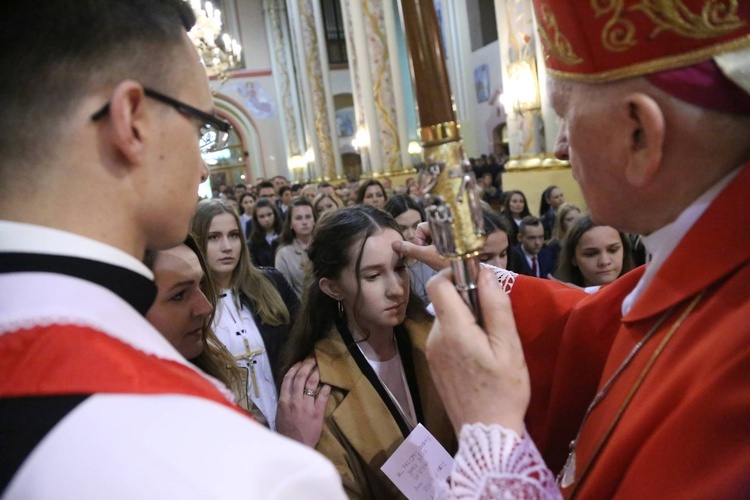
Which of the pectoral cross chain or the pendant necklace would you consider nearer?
the pendant necklace

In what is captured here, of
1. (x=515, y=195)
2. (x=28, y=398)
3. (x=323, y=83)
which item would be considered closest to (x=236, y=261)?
(x=28, y=398)

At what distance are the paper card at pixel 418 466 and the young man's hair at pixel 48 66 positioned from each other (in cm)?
116

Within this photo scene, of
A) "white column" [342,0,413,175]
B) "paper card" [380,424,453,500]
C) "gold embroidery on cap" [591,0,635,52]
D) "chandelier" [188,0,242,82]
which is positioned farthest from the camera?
"white column" [342,0,413,175]

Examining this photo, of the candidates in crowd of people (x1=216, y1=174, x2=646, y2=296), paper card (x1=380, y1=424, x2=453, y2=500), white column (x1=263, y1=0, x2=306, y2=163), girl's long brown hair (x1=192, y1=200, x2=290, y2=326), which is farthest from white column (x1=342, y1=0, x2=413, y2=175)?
paper card (x1=380, y1=424, x2=453, y2=500)

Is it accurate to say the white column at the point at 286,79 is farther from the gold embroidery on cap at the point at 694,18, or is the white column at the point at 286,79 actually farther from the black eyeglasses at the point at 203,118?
the gold embroidery on cap at the point at 694,18

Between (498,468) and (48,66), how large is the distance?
0.88 meters

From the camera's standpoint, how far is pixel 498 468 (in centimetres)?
88

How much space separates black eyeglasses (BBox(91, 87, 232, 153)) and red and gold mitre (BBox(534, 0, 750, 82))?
615mm

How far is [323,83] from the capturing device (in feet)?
53.1

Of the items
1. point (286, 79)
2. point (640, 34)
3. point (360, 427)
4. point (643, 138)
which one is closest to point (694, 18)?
point (640, 34)

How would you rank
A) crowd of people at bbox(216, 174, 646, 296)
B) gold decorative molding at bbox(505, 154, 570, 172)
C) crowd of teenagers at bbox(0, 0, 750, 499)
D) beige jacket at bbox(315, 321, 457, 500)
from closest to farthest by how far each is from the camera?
crowd of teenagers at bbox(0, 0, 750, 499), beige jacket at bbox(315, 321, 457, 500), crowd of people at bbox(216, 174, 646, 296), gold decorative molding at bbox(505, 154, 570, 172)

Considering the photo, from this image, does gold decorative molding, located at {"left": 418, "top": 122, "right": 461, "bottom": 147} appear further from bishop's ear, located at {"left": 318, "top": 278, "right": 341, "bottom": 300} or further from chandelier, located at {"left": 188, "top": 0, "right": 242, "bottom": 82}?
chandelier, located at {"left": 188, "top": 0, "right": 242, "bottom": 82}

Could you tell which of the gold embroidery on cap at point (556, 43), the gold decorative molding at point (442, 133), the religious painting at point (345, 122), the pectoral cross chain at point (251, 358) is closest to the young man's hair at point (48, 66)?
the gold decorative molding at point (442, 133)

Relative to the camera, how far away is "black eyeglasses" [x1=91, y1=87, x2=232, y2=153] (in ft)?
2.74
